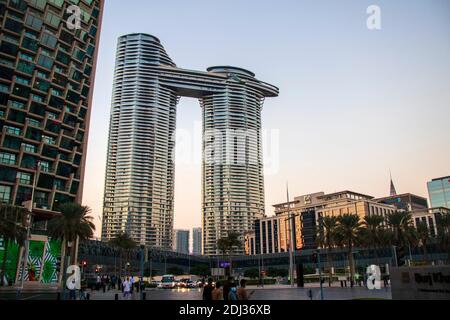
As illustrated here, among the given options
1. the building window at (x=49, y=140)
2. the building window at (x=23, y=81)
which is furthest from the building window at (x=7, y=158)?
the building window at (x=23, y=81)

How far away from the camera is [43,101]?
74750 mm

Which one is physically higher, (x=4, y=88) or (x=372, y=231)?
(x=4, y=88)

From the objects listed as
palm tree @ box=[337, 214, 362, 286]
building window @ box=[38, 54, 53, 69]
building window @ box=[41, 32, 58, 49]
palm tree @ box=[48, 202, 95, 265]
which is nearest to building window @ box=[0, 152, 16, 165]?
palm tree @ box=[48, 202, 95, 265]

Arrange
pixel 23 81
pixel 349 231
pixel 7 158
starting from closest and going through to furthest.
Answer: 1. pixel 349 231
2. pixel 7 158
3. pixel 23 81

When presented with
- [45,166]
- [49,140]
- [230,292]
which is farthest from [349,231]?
[230,292]

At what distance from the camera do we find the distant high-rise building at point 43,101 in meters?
70.1

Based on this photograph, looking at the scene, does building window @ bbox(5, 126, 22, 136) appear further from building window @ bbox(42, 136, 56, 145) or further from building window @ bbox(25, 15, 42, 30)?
building window @ bbox(25, 15, 42, 30)

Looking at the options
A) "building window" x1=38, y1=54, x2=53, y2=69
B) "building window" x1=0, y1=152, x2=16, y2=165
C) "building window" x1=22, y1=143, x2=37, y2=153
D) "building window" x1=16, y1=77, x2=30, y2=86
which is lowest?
"building window" x1=0, y1=152, x2=16, y2=165

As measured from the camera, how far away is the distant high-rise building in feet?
230

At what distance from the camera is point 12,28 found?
240ft

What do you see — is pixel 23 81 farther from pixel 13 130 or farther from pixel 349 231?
pixel 349 231

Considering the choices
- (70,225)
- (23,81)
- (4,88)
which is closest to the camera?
(70,225)

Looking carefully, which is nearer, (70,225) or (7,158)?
(70,225)
